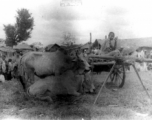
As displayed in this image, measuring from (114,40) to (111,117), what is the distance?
15.9 feet

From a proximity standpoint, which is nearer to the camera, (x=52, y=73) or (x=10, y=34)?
(x=52, y=73)

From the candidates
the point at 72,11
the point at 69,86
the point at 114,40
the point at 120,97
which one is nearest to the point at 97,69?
the point at 114,40

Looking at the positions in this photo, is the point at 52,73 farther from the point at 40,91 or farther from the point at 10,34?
the point at 10,34

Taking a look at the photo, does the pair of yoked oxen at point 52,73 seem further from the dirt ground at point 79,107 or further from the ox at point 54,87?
the dirt ground at point 79,107

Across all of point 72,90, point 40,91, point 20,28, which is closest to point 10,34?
point 20,28

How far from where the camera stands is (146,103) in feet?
15.8

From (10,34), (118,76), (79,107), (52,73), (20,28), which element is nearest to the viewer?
(79,107)

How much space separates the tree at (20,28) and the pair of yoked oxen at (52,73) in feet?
18.9

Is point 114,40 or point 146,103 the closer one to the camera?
point 146,103

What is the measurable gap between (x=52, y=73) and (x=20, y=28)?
11063mm

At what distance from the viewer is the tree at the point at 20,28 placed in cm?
1210

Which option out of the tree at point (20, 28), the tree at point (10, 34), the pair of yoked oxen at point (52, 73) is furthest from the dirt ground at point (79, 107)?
the tree at point (10, 34)

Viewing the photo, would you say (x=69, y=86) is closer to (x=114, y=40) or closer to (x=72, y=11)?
(x=72, y=11)

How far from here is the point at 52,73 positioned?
16.1 ft
